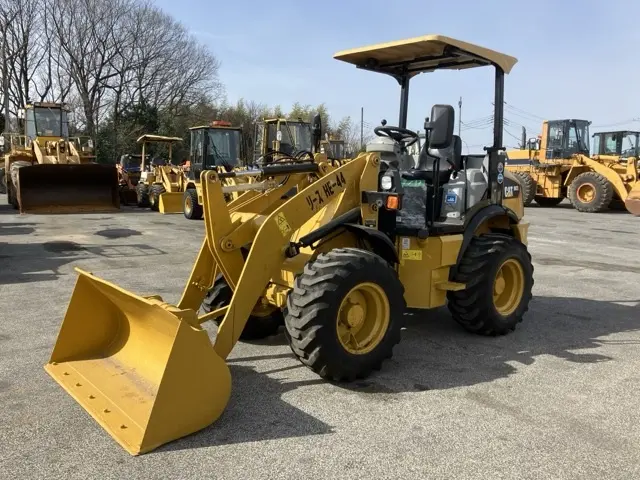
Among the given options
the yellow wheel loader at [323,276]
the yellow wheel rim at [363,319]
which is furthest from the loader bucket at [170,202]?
the yellow wheel rim at [363,319]

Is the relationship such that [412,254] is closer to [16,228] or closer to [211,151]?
[16,228]

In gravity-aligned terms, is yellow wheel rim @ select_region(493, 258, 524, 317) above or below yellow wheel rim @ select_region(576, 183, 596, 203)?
below

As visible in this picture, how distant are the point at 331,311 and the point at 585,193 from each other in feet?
61.6

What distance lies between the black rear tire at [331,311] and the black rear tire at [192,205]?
13.1m

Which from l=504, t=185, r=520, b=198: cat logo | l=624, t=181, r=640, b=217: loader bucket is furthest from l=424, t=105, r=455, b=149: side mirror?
l=624, t=181, r=640, b=217: loader bucket

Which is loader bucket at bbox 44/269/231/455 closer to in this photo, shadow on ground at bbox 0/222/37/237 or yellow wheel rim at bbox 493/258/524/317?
yellow wheel rim at bbox 493/258/524/317

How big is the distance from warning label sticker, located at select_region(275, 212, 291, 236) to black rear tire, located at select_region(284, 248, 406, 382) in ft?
0.96

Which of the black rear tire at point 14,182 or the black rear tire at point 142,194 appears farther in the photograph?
the black rear tire at point 142,194

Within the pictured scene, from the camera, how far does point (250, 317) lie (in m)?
5.12

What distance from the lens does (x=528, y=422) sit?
3.71 meters

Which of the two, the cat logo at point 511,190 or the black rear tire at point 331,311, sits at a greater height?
the cat logo at point 511,190

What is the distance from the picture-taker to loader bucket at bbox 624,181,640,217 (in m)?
18.4

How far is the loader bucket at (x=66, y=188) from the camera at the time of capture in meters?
16.4

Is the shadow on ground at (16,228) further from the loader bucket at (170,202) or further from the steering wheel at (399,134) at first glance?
the steering wheel at (399,134)
